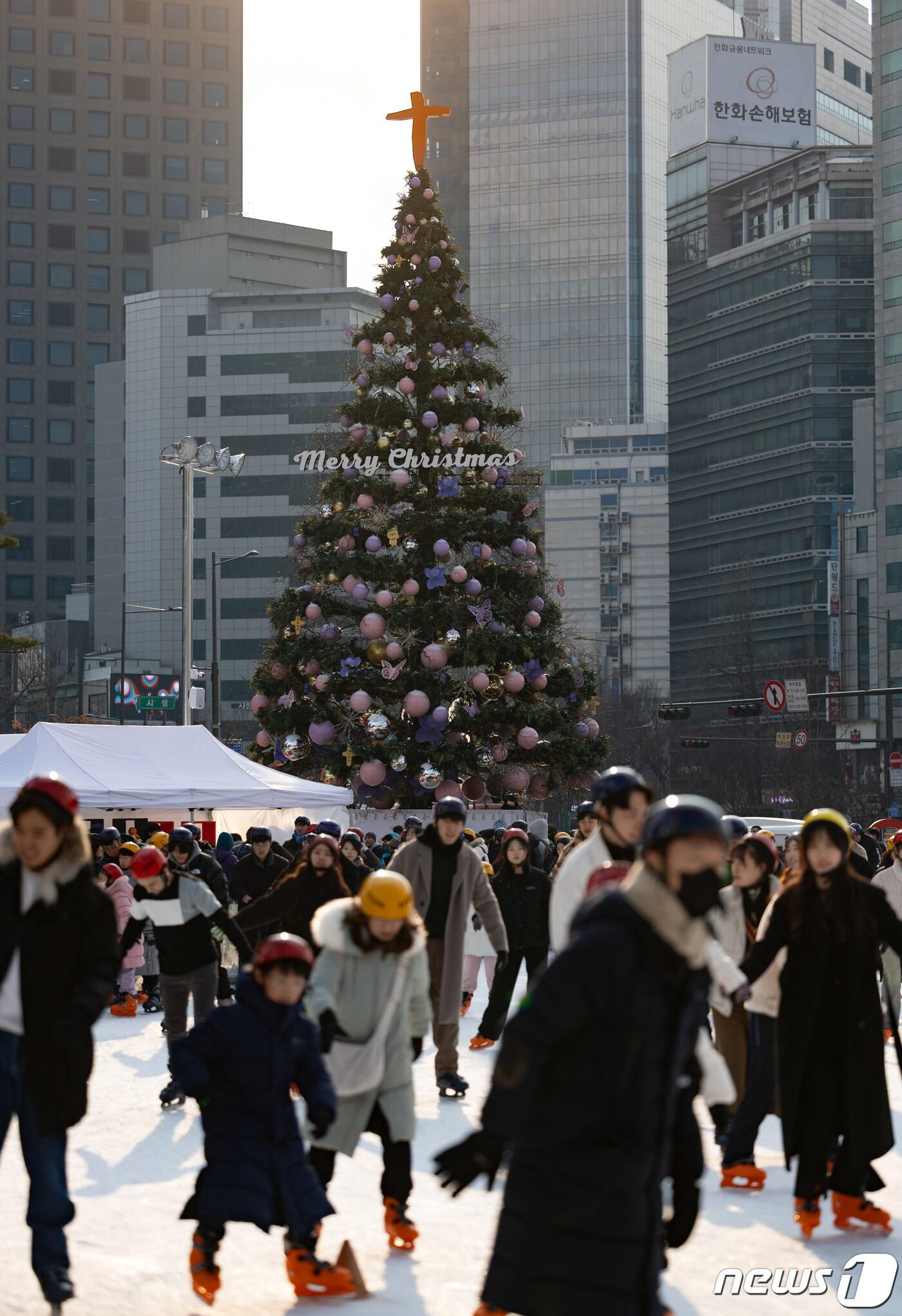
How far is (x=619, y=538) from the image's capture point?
17212 cm

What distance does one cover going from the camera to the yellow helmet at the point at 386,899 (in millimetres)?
6824

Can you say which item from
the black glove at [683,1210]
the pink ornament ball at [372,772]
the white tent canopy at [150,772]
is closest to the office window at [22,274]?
the pink ornament ball at [372,772]

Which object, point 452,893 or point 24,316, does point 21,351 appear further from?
point 452,893

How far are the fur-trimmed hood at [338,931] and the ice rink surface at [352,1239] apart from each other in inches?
34.3

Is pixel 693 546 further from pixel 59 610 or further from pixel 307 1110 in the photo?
pixel 307 1110

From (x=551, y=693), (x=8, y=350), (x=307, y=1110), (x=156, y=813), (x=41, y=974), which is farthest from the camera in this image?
(x=8, y=350)

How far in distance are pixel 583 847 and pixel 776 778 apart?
6428 centimetres

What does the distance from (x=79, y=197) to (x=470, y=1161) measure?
5350 inches

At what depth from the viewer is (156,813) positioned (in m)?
25.7

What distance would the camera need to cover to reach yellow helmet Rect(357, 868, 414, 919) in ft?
22.4

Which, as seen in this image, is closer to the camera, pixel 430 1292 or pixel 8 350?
pixel 430 1292

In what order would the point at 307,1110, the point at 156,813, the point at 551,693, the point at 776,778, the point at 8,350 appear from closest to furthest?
the point at 307,1110 → the point at 156,813 → the point at 551,693 → the point at 776,778 → the point at 8,350

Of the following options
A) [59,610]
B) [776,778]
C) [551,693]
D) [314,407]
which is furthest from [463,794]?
[59,610]

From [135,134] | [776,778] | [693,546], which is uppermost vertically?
[135,134]
